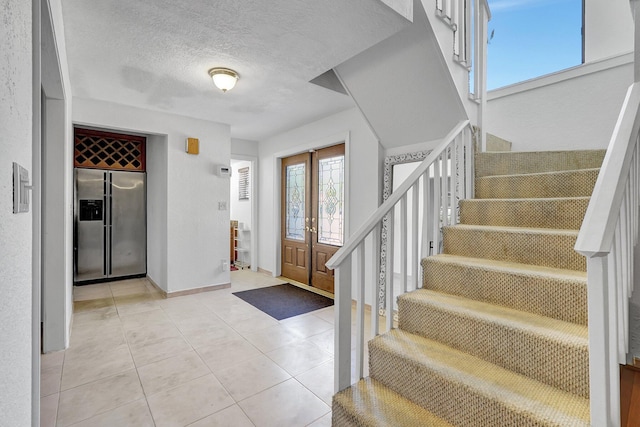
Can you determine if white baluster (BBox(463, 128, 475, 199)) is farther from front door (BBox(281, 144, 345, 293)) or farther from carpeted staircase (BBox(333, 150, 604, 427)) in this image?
front door (BBox(281, 144, 345, 293))

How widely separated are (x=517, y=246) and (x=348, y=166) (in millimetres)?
2326

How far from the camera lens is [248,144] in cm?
558

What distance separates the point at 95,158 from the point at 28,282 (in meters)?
4.50

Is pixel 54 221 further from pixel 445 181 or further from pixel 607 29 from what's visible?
pixel 607 29

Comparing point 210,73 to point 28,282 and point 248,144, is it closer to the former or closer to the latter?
point 28,282

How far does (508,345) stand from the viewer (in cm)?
143

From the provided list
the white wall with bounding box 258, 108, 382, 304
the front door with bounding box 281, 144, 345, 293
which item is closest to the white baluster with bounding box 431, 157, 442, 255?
the white wall with bounding box 258, 108, 382, 304

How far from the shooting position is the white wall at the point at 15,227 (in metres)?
0.69

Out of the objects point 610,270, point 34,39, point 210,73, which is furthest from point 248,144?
point 610,270

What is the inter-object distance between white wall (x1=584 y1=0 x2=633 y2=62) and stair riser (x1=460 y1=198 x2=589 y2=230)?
73.4 inches

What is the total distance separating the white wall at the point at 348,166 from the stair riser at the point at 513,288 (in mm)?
1658

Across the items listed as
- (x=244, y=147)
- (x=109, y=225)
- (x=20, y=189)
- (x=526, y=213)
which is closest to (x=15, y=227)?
(x=20, y=189)

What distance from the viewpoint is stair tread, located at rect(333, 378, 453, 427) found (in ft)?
4.61

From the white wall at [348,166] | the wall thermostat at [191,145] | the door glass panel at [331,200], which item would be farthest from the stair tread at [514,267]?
the wall thermostat at [191,145]
